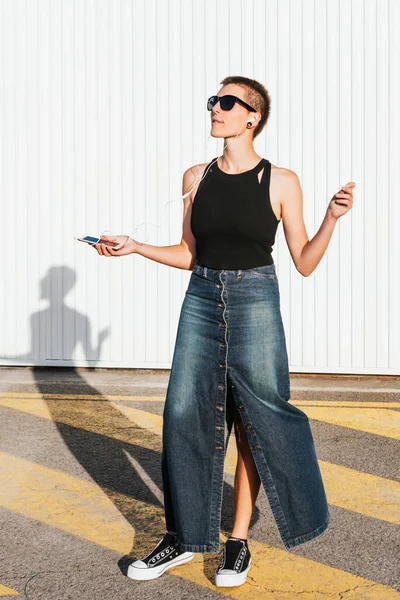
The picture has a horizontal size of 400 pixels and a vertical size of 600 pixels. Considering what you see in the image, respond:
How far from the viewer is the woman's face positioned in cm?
414

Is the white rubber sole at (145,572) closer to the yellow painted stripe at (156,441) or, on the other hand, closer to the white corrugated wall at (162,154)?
the yellow painted stripe at (156,441)

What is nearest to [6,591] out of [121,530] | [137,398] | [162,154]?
[121,530]

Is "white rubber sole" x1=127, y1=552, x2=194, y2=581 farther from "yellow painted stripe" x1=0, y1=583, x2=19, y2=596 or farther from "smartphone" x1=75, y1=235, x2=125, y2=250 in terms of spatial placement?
"smartphone" x1=75, y1=235, x2=125, y2=250

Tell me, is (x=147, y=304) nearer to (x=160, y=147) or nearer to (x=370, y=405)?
(x=160, y=147)

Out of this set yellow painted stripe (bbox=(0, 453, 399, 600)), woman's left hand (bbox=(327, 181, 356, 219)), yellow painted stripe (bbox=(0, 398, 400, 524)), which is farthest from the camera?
yellow painted stripe (bbox=(0, 398, 400, 524))

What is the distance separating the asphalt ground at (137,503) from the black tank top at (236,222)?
1256 millimetres

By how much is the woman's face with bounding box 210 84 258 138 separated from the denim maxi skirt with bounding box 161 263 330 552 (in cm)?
56

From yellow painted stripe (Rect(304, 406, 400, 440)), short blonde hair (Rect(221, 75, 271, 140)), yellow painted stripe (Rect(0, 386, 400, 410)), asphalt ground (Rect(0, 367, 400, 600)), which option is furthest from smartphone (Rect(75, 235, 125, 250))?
yellow painted stripe (Rect(0, 386, 400, 410))

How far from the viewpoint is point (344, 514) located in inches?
194

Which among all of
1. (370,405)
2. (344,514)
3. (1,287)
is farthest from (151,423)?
(1,287)

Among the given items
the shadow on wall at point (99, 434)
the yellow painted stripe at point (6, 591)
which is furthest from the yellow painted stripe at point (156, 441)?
the yellow painted stripe at point (6, 591)

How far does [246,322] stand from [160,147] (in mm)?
5069

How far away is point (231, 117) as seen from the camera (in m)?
4.13

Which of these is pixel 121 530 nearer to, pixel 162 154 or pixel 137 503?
pixel 137 503
